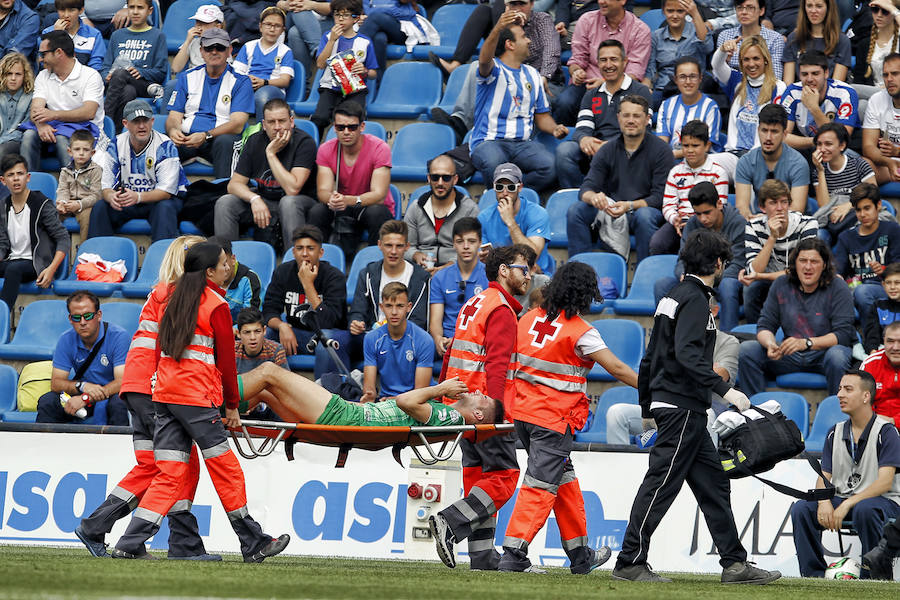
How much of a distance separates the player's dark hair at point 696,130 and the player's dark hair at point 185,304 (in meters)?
5.48

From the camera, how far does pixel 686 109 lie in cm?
1243

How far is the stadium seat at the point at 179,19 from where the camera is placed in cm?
1533

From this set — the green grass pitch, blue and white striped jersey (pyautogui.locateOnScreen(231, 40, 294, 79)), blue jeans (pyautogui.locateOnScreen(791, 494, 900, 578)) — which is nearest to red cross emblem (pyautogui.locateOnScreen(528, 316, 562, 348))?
the green grass pitch

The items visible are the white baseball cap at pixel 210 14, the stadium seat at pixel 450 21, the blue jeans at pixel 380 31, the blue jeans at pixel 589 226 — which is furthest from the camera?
the stadium seat at pixel 450 21

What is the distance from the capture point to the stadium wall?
9.48 meters

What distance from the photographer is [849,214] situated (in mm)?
11258

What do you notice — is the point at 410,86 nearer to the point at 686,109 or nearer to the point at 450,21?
the point at 450,21

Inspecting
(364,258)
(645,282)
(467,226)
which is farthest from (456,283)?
(645,282)

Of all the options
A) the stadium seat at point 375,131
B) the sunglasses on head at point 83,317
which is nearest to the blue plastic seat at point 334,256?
the stadium seat at point 375,131

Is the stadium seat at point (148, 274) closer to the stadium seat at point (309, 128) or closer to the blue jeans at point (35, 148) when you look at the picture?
the blue jeans at point (35, 148)

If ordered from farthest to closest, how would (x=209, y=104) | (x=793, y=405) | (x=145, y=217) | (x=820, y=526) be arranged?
(x=209, y=104) < (x=145, y=217) < (x=793, y=405) < (x=820, y=526)

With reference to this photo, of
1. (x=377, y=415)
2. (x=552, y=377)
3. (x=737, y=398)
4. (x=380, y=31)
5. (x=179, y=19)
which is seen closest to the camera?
(x=737, y=398)

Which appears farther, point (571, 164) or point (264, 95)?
point (264, 95)

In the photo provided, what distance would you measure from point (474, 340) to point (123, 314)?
4.84m
